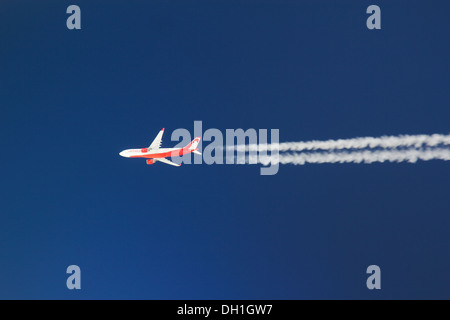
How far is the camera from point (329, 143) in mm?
13977

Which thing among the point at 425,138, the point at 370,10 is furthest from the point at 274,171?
the point at 370,10

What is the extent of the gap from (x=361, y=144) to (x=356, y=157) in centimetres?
43

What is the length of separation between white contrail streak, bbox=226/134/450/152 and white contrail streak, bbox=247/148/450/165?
0.51 ft

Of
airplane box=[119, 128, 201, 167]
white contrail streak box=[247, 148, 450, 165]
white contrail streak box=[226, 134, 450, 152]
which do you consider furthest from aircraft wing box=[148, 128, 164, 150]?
white contrail streak box=[247, 148, 450, 165]

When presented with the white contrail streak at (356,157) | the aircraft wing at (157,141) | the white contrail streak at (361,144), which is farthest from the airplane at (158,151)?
the white contrail streak at (356,157)

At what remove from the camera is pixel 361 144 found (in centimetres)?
1385

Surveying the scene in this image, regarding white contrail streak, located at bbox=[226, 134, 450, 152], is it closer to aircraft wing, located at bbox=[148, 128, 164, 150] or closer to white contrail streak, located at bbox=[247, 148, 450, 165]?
white contrail streak, located at bbox=[247, 148, 450, 165]

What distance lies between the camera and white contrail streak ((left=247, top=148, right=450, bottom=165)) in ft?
44.2

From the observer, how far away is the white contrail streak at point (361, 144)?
1350 centimetres

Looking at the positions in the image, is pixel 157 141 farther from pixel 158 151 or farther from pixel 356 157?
pixel 356 157

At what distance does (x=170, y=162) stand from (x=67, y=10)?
585 centimetres

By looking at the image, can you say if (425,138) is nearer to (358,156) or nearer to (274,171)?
(358,156)
